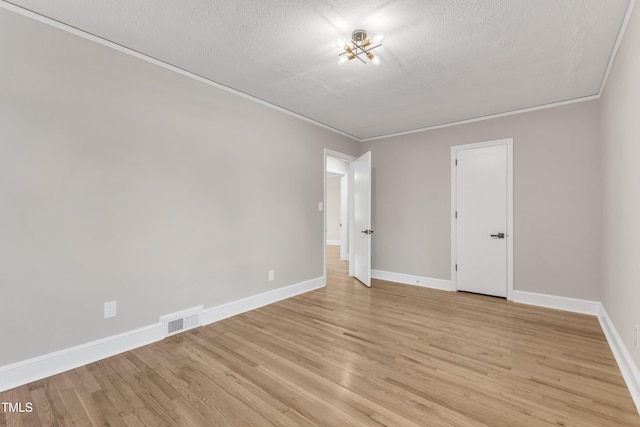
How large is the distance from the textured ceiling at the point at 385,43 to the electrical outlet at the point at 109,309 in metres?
2.19

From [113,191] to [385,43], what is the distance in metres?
2.59

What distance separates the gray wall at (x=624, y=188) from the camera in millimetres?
1920

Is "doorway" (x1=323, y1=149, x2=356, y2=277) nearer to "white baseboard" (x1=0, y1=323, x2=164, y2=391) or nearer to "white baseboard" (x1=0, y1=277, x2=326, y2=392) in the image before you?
"white baseboard" (x1=0, y1=277, x2=326, y2=392)

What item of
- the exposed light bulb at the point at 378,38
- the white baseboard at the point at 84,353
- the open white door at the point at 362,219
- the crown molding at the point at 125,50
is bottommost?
the white baseboard at the point at 84,353

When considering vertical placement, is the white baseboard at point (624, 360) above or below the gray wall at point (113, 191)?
below

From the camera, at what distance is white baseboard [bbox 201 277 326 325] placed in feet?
10.4

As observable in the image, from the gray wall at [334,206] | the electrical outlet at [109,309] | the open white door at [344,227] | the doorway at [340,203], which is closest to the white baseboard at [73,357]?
the electrical outlet at [109,309]

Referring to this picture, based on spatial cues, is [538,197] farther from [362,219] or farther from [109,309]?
[109,309]

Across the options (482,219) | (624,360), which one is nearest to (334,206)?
(482,219)

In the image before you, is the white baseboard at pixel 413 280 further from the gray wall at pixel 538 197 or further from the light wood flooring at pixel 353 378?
the light wood flooring at pixel 353 378

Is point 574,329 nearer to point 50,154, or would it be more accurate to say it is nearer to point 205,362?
point 205,362

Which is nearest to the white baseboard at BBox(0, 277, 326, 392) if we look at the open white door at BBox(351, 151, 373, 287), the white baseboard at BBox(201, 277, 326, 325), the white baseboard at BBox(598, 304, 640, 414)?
the white baseboard at BBox(201, 277, 326, 325)

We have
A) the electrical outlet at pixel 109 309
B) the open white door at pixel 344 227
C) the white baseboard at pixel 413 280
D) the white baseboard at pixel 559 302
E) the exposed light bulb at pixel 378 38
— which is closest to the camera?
the exposed light bulb at pixel 378 38

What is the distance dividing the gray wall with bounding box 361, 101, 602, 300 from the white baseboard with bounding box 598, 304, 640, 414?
79cm
